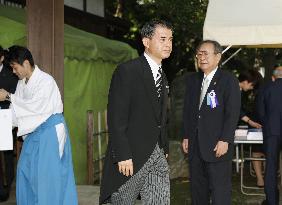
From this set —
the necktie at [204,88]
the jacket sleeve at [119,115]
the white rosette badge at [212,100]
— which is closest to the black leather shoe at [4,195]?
the necktie at [204,88]

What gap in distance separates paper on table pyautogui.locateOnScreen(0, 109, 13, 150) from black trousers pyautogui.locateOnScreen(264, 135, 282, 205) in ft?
11.2

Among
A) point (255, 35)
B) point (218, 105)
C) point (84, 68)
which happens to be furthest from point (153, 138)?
point (84, 68)

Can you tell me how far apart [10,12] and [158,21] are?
5538mm

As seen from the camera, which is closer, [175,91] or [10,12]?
[10,12]

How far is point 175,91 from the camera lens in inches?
527

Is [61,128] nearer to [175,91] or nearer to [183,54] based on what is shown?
[175,91]

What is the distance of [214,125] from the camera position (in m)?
6.13

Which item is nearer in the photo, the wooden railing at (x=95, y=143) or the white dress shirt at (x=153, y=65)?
the white dress shirt at (x=153, y=65)

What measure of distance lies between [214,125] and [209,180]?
1.83 feet

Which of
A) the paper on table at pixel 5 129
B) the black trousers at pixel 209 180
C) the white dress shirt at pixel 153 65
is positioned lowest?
the black trousers at pixel 209 180

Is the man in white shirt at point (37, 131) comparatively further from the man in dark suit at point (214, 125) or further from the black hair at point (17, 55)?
the man in dark suit at point (214, 125)

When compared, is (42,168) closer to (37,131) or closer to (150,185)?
(37,131)

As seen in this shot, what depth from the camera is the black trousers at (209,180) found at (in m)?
6.15

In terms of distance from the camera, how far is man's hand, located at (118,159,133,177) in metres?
4.27
